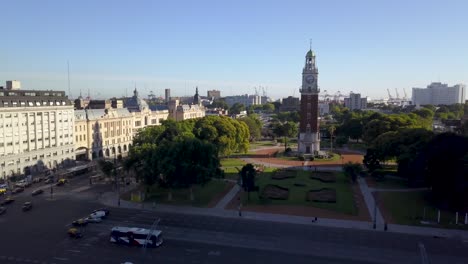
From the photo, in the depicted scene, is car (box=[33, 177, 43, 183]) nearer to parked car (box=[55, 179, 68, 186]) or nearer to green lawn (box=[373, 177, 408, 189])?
parked car (box=[55, 179, 68, 186])

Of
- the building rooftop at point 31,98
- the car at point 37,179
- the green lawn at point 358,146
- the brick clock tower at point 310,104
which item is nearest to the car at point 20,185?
the car at point 37,179

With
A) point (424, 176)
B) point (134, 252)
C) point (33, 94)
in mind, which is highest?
point (33, 94)

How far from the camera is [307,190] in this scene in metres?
71.4

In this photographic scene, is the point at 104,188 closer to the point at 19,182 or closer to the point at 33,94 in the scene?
the point at 19,182

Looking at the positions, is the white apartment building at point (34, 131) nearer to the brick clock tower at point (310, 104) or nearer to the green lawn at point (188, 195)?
the green lawn at point (188, 195)

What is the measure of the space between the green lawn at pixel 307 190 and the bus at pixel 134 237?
2204 centimetres

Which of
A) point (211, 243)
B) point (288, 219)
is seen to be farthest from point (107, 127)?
point (211, 243)

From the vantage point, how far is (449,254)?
4200 cm

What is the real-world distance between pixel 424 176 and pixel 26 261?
191 ft

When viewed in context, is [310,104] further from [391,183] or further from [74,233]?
[74,233]

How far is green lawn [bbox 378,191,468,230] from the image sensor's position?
5319 cm

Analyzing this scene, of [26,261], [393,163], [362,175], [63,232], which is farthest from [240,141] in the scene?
[26,261]

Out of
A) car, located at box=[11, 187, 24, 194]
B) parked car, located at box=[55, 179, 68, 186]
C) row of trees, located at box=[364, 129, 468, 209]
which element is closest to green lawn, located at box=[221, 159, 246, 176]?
parked car, located at box=[55, 179, 68, 186]

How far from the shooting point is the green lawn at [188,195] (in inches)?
2473
